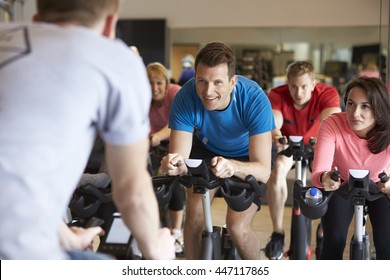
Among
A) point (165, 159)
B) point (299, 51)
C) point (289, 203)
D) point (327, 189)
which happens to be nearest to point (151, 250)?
point (165, 159)

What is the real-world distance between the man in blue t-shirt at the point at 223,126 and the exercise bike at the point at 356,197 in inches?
12.1

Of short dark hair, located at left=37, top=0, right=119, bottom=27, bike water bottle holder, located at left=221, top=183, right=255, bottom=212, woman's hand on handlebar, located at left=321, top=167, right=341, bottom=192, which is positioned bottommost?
bike water bottle holder, located at left=221, top=183, right=255, bottom=212

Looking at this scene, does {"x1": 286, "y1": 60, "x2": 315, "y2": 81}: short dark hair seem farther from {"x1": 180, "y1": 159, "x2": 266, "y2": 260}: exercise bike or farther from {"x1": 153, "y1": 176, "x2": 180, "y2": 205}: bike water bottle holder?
{"x1": 153, "y1": 176, "x2": 180, "y2": 205}: bike water bottle holder

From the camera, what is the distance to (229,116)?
2.78 meters

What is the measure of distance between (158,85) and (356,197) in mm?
2237

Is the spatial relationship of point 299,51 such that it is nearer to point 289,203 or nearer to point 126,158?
point 289,203

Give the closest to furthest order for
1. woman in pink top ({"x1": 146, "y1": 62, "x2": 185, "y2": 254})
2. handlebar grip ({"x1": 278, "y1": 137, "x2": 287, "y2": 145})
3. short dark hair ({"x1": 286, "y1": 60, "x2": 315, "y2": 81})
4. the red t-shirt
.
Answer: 1. handlebar grip ({"x1": 278, "y1": 137, "x2": 287, "y2": 145})
2. short dark hair ({"x1": 286, "y1": 60, "x2": 315, "y2": 81})
3. the red t-shirt
4. woman in pink top ({"x1": 146, "y1": 62, "x2": 185, "y2": 254})


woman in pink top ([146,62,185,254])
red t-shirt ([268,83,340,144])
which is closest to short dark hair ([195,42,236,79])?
red t-shirt ([268,83,340,144])

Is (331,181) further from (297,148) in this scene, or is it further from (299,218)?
(299,218)

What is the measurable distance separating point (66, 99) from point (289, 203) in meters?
3.53

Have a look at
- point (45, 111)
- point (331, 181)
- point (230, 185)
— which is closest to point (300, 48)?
point (331, 181)

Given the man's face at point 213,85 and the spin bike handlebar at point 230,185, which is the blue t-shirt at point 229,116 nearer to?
the man's face at point 213,85

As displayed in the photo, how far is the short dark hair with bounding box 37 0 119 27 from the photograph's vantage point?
3.91ft
